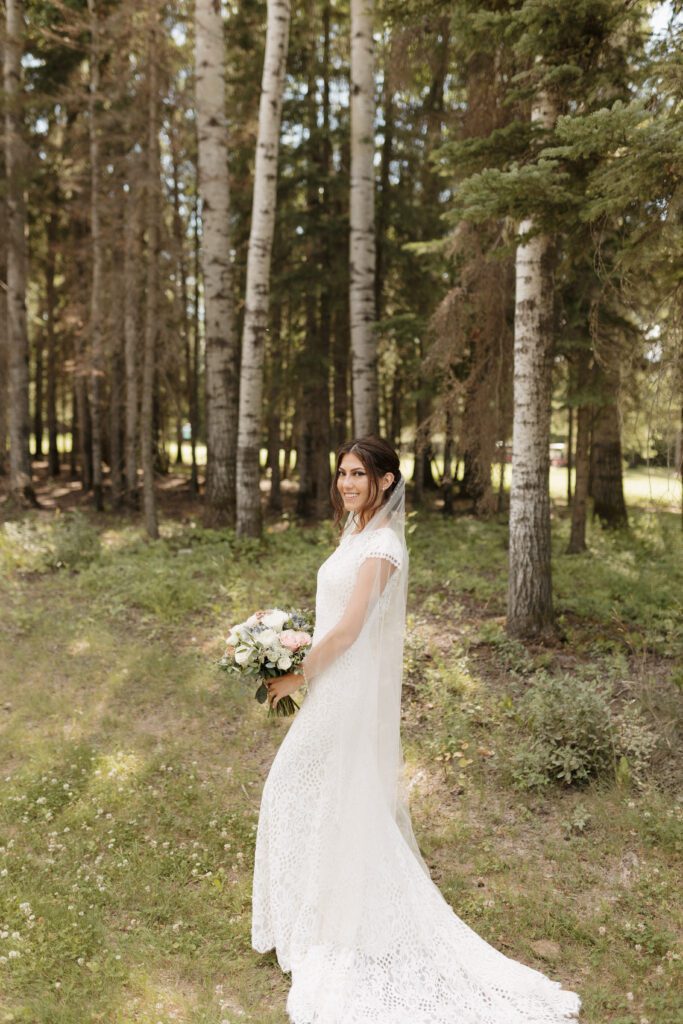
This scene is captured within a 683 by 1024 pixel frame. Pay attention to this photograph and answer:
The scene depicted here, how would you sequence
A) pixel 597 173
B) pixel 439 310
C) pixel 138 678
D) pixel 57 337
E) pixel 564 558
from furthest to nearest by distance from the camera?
pixel 57 337
pixel 564 558
pixel 439 310
pixel 138 678
pixel 597 173

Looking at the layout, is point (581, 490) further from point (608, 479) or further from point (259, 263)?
point (259, 263)

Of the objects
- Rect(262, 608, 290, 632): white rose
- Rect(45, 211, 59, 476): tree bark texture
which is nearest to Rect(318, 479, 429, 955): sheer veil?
Rect(262, 608, 290, 632): white rose

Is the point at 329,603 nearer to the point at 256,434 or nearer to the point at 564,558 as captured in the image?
the point at 256,434

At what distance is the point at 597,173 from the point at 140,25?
994 cm

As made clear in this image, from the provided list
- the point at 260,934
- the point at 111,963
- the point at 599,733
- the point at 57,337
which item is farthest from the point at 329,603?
the point at 57,337

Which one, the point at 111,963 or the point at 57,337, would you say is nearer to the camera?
the point at 111,963

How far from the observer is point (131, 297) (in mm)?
14328

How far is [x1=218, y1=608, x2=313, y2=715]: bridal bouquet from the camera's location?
4.05 m

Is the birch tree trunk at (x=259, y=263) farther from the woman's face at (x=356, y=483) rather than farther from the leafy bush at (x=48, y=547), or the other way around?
the woman's face at (x=356, y=483)

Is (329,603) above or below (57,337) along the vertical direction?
below

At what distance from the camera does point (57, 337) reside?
2269 cm

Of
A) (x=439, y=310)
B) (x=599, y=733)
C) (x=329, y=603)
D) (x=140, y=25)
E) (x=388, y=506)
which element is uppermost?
(x=140, y=25)

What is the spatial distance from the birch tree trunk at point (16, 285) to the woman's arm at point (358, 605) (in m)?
13.1

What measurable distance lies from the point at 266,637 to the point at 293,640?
0.15m
